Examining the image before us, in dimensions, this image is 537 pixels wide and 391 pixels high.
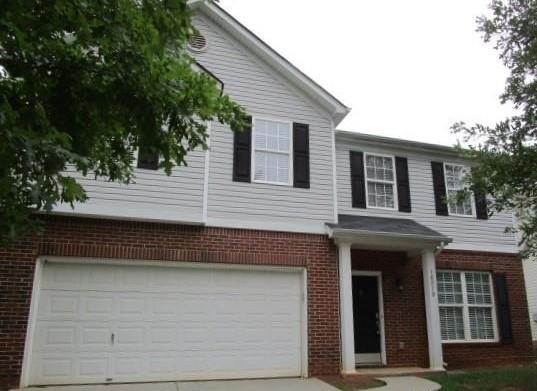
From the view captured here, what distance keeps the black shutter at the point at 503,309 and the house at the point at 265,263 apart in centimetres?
8

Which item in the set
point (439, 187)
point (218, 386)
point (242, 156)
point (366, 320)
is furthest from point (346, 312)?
point (439, 187)

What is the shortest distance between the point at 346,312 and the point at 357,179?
353 cm

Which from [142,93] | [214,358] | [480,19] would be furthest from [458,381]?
[142,93]

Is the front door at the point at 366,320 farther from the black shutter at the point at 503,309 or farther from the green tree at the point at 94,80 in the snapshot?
the green tree at the point at 94,80

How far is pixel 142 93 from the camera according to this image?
457 cm

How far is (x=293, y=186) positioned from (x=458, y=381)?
5.18 meters

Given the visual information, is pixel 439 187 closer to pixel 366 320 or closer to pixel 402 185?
pixel 402 185

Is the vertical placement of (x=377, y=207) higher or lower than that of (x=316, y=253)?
higher

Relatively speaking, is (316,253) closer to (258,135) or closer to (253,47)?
(258,135)

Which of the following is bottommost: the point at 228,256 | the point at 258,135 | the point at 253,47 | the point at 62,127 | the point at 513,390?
the point at 513,390

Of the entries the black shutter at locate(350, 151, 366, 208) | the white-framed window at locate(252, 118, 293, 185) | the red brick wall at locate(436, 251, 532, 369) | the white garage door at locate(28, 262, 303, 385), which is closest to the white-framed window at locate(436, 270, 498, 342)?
the red brick wall at locate(436, 251, 532, 369)

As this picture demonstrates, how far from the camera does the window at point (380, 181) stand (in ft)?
38.3

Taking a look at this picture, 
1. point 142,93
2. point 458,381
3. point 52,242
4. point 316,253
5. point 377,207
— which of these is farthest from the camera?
point 377,207

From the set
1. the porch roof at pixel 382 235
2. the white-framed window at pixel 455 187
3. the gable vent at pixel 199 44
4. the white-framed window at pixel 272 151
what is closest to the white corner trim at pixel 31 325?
the white-framed window at pixel 272 151
